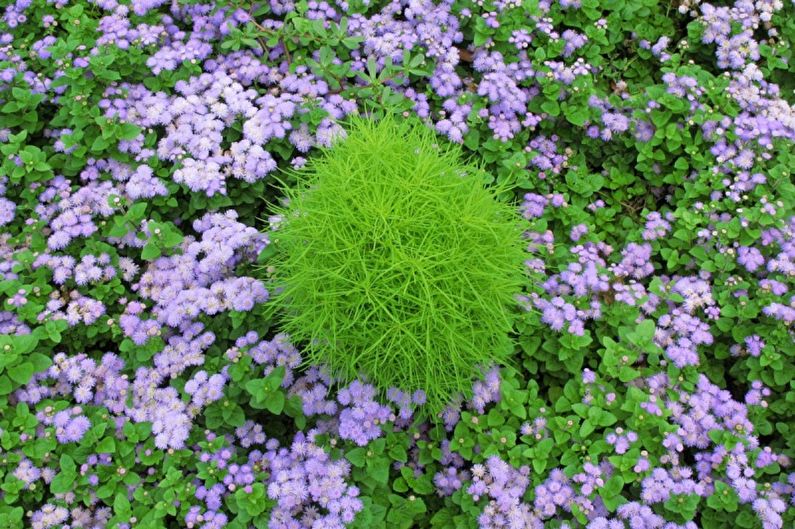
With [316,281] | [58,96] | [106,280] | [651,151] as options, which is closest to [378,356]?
[316,281]

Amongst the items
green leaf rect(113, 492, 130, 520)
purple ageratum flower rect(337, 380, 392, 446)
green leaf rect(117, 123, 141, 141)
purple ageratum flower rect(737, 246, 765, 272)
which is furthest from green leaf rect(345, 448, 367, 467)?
purple ageratum flower rect(737, 246, 765, 272)

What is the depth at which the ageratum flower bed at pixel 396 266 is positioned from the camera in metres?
2.67

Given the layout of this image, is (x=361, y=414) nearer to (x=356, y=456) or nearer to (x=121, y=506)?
(x=356, y=456)

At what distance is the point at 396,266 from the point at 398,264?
22mm

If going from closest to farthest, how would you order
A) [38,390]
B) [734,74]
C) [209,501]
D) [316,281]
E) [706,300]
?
[316,281], [209,501], [38,390], [706,300], [734,74]

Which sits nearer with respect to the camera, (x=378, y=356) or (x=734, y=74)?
(x=378, y=356)

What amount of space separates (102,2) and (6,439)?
2529mm

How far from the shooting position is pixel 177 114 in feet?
11.7

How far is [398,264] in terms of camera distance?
7.76 ft

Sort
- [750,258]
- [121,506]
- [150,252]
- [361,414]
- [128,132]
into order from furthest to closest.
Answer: [128,132] → [750,258] → [150,252] → [361,414] → [121,506]

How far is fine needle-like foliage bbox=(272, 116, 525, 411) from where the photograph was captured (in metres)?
2.43

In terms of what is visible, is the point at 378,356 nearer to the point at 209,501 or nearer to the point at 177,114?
the point at 209,501

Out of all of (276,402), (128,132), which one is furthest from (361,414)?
(128,132)

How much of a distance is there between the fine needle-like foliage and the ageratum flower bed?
2 centimetres
